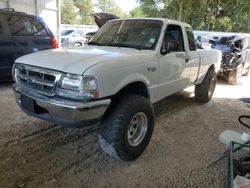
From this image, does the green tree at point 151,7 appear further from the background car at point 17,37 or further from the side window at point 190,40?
the side window at point 190,40

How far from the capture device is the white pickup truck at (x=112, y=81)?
102 inches

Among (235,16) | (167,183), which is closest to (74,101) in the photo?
(167,183)

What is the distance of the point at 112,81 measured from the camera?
8.98 feet

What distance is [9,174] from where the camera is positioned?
2738 mm

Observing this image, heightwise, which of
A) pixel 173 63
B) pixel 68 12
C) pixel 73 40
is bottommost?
pixel 173 63

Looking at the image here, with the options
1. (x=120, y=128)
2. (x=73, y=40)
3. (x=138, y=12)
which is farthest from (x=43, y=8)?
(x=138, y=12)

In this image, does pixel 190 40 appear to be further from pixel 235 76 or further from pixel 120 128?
pixel 235 76

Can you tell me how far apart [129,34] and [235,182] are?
2.48 metres

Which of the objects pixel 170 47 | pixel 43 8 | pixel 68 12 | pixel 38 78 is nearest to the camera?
pixel 38 78

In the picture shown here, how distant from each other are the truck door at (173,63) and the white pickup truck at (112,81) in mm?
14

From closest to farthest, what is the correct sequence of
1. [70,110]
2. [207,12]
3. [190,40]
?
1. [70,110]
2. [190,40]
3. [207,12]

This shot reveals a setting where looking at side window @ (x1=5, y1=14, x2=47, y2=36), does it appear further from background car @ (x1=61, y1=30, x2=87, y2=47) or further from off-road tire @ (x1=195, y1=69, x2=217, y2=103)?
background car @ (x1=61, y1=30, x2=87, y2=47)

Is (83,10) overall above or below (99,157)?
above

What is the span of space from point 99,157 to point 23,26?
435 centimetres
